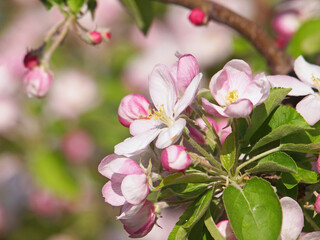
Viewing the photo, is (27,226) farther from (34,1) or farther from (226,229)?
(226,229)

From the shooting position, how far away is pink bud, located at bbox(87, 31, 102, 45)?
1492 mm

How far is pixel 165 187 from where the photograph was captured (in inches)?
38.4

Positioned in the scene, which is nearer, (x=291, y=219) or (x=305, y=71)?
(x=291, y=219)

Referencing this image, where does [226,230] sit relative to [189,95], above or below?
below

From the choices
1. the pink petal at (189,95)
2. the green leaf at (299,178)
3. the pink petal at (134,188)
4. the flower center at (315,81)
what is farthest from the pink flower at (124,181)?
the flower center at (315,81)

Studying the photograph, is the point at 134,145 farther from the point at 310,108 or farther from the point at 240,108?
the point at 310,108

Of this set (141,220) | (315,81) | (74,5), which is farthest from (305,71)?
(74,5)

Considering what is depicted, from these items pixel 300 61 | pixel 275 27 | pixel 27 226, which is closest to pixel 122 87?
pixel 27 226

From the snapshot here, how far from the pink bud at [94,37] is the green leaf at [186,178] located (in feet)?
2.05

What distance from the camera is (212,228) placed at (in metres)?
0.95

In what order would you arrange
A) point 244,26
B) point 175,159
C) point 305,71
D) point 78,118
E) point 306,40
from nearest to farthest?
1. point 175,159
2. point 305,71
3. point 244,26
4. point 306,40
5. point 78,118

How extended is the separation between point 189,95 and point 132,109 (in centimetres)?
12

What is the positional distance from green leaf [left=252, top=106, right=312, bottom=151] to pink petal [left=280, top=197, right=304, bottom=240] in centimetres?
9

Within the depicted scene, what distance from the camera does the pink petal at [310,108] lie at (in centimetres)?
99
